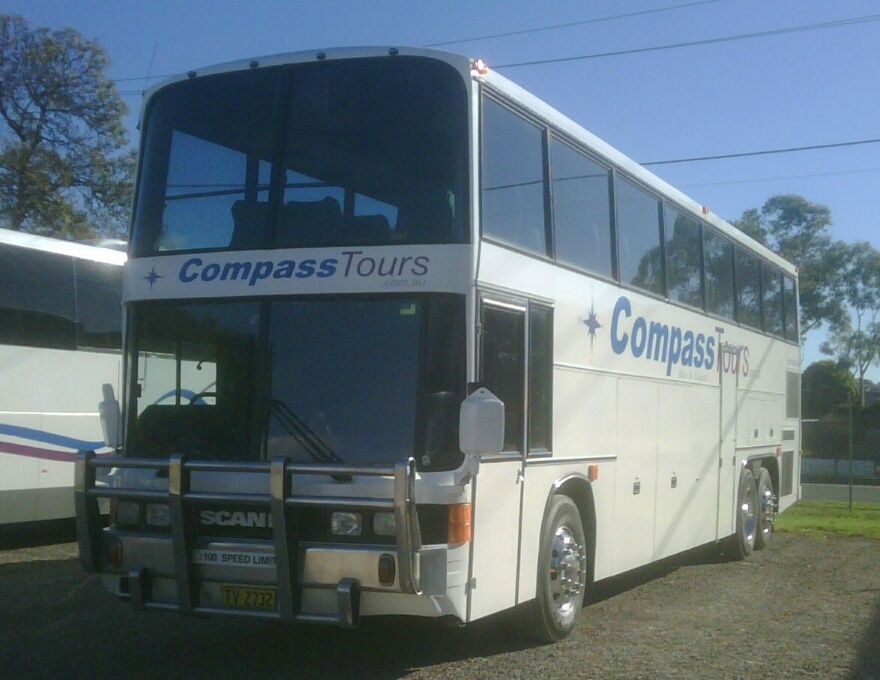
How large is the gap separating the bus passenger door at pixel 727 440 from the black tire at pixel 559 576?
4680 mm

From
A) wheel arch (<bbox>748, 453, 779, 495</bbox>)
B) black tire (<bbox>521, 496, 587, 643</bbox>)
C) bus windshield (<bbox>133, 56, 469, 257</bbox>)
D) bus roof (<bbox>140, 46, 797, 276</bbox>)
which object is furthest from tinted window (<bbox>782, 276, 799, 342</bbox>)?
bus windshield (<bbox>133, 56, 469, 257</bbox>)

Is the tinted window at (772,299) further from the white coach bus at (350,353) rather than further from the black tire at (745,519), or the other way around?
the white coach bus at (350,353)

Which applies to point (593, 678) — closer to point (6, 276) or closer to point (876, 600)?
point (876, 600)

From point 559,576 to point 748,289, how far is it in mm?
7702

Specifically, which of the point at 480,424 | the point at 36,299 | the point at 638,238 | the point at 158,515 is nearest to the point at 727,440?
the point at 638,238

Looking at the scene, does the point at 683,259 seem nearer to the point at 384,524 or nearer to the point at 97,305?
the point at 384,524

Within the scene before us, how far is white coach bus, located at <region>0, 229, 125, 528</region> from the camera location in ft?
44.3

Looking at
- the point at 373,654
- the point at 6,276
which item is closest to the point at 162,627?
the point at 373,654

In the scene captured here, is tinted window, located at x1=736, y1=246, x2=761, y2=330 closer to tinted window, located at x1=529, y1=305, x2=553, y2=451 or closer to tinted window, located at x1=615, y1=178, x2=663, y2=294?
tinted window, located at x1=615, y1=178, x2=663, y2=294

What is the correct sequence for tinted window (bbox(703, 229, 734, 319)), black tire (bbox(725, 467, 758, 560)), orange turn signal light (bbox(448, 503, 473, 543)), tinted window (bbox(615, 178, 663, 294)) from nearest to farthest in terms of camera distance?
orange turn signal light (bbox(448, 503, 473, 543)) < tinted window (bbox(615, 178, 663, 294)) < tinted window (bbox(703, 229, 734, 319)) < black tire (bbox(725, 467, 758, 560))

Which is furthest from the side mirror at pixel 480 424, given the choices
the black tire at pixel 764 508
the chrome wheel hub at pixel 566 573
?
the black tire at pixel 764 508

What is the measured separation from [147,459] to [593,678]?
10.7 feet

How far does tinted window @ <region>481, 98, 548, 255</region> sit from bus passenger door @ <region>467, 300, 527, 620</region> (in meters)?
0.58

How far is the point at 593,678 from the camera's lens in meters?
7.46
